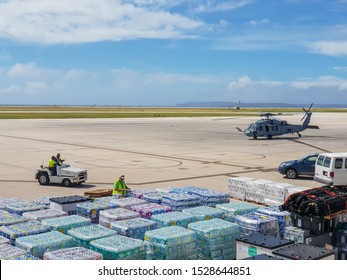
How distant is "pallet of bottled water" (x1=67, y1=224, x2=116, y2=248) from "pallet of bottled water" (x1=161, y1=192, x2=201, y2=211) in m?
3.55

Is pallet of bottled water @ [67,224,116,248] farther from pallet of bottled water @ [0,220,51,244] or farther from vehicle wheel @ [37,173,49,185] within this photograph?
vehicle wheel @ [37,173,49,185]

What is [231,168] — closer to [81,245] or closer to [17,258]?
[81,245]

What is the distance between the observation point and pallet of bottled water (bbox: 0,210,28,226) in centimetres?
1182

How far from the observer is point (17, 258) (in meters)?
9.20

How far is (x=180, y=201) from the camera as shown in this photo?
47.8 feet

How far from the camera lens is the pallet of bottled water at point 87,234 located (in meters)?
10.6

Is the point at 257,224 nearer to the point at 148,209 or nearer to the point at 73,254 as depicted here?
the point at 148,209

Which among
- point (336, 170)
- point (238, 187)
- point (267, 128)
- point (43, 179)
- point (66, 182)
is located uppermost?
point (267, 128)

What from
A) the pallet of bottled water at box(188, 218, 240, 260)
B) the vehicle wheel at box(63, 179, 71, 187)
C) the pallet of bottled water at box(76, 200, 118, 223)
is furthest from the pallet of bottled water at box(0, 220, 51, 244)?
the vehicle wheel at box(63, 179, 71, 187)

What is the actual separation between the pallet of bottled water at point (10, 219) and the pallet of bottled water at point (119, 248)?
2.85m

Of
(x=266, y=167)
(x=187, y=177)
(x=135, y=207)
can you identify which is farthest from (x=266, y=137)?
(x=135, y=207)

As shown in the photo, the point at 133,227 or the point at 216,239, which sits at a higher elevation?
the point at 133,227

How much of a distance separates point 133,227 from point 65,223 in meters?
1.81

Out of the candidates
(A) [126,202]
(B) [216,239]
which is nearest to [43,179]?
(A) [126,202]
